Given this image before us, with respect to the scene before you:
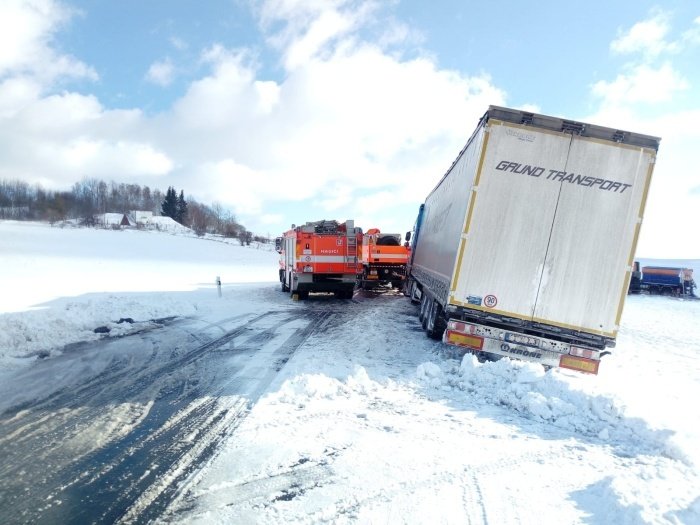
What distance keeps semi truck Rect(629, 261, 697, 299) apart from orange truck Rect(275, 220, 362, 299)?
25513 millimetres

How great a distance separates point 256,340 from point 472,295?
15.4ft

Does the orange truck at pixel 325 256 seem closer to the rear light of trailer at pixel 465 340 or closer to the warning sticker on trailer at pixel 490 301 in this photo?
the rear light of trailer at pixel 465 340

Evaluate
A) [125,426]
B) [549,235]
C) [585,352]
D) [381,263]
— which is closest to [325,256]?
[381,263]

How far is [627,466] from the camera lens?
150 inches

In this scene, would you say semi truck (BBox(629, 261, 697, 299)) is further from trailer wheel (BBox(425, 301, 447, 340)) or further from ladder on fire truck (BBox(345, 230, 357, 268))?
trailer wheel (BBox(425, 301, 447, 340))

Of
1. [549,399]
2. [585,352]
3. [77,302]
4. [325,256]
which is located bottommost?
[77,302]

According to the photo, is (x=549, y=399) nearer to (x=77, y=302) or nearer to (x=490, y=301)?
(x=490, y=301)

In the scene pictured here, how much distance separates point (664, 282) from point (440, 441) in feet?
115

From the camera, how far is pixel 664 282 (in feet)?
101

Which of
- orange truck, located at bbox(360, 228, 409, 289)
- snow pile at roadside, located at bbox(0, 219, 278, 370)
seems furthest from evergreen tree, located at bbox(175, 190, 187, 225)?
orange truck, located at bbox(360, 228, 409, 289)

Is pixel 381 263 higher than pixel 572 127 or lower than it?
lower

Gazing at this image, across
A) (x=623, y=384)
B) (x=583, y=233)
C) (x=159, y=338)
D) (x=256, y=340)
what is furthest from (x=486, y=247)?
(x=159, y=338)

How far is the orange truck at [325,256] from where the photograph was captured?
15.1 meters

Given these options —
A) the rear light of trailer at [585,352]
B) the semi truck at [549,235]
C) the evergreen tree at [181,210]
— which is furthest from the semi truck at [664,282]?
the evergreen tree at [181,210]
